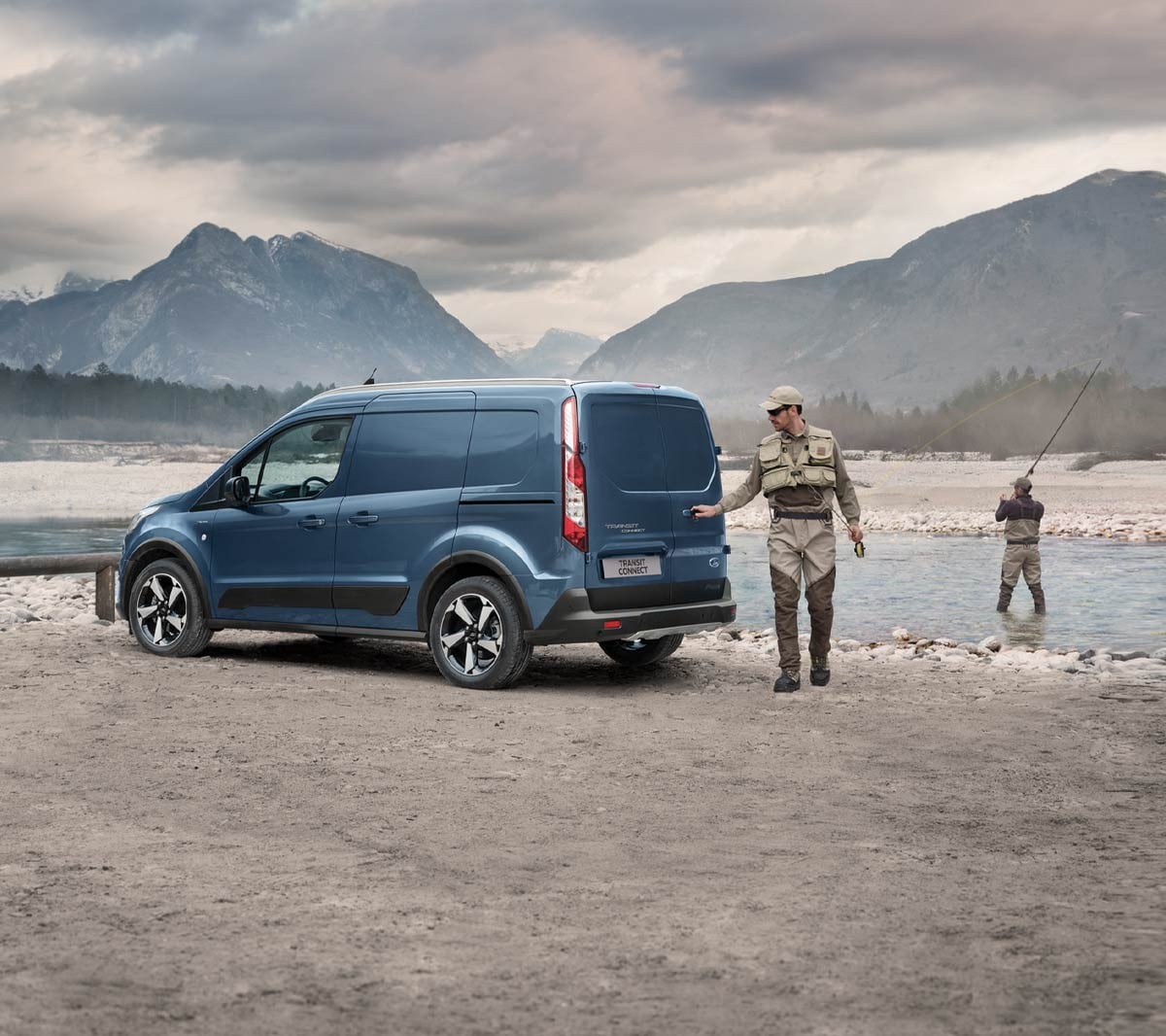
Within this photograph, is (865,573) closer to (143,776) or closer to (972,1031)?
(143,776)

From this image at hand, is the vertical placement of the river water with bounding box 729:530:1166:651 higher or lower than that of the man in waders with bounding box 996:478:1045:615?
lower

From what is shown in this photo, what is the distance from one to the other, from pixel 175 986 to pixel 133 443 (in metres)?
170

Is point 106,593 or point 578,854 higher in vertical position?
point 106,593

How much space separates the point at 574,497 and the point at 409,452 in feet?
5.04

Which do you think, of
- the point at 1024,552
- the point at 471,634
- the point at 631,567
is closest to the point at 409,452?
the point at 471,634

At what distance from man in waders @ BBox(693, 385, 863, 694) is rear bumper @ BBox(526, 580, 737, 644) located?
0.65 m

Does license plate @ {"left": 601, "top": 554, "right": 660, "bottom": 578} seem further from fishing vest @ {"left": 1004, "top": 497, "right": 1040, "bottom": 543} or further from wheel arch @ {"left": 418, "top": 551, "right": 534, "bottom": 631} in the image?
fishing vest @ {"left": 1004, "top": 497, "right": 1040, "bottom": 543}

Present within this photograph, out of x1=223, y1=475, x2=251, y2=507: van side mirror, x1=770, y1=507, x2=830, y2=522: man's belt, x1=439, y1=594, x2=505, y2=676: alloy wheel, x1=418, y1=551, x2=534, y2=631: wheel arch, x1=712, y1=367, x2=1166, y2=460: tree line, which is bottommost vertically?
x1=439, y1=594, x2=505, y2=676: alloy wheel

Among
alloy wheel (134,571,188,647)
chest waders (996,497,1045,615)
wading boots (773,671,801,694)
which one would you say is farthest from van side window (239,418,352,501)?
chest waders (996,497,1045,615)

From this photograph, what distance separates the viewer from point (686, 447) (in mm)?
10180

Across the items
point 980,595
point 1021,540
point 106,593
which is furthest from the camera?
point 980,595

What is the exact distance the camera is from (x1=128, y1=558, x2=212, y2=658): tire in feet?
37.1

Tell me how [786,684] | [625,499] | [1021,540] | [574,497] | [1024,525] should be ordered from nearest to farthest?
[574,497] < [625,499] < [786,684] < [1024,525] < [1021,540]

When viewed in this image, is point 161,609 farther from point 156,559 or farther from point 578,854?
point 578,854
